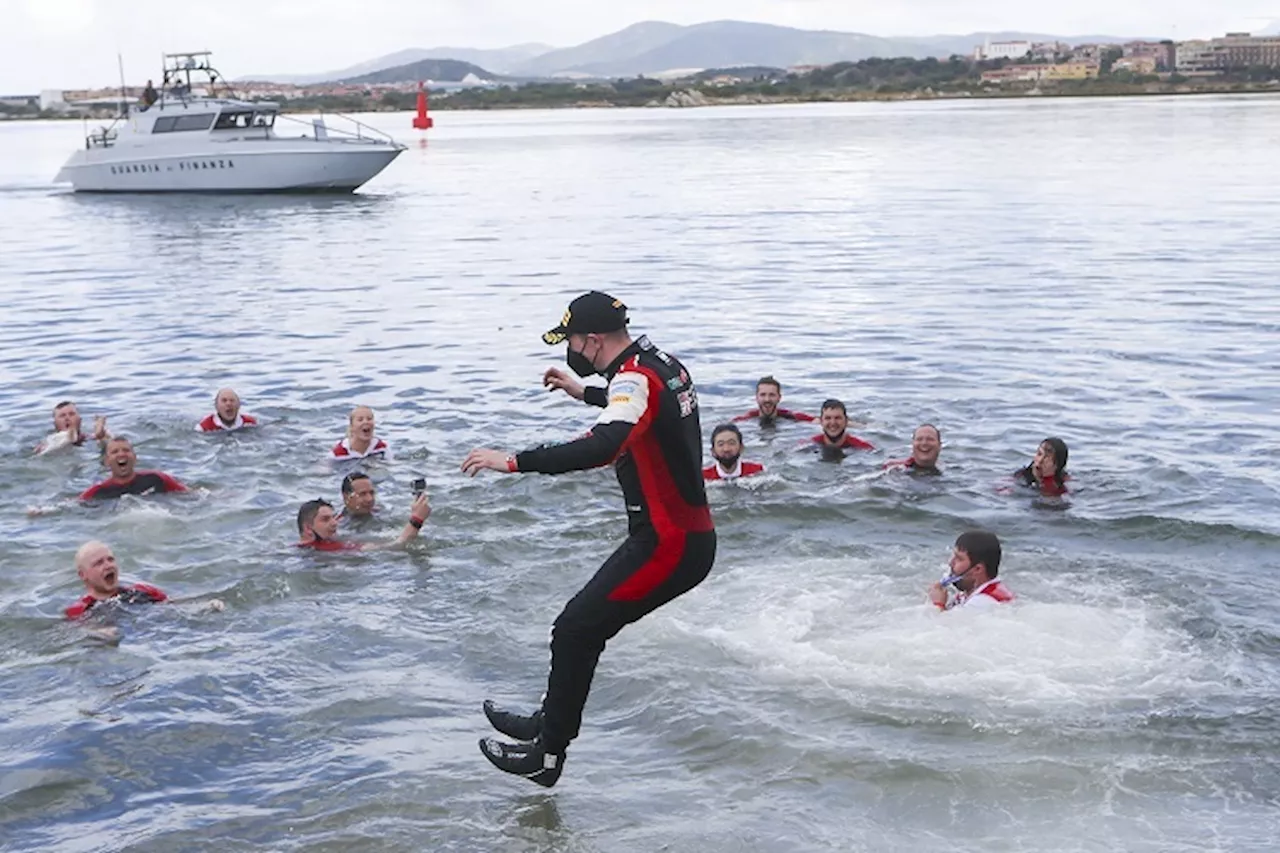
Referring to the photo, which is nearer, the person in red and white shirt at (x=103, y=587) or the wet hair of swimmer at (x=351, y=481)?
the person in red and white shirt at (x=103, y=587)

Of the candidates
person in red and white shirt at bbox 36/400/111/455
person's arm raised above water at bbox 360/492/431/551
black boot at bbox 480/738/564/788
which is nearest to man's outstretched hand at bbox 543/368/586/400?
black boot at bbox 480/738/564/788

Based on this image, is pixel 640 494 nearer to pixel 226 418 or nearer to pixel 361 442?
pixel 361 442

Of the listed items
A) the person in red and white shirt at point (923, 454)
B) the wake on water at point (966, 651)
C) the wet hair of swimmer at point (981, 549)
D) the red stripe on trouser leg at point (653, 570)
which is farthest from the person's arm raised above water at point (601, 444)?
the person in red and white shirt at point (923, 454)

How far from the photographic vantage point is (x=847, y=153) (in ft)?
284

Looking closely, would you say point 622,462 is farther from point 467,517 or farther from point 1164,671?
point 467,517

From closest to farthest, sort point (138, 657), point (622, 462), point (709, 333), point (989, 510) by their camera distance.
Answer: point (622, 462) → point (138, 657) → point (989, 510) → point (709, 333)

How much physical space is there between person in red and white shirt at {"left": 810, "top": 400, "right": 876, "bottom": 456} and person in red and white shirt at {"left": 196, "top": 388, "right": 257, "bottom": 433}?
7631 millimetres

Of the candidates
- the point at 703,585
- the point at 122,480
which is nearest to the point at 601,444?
the point at 703,585

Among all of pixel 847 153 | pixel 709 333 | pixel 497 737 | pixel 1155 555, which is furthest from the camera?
pixel 847 153

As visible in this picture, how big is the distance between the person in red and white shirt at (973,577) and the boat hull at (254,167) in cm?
5029

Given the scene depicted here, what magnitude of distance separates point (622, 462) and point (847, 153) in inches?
3181

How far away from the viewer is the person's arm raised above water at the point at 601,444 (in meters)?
7.76

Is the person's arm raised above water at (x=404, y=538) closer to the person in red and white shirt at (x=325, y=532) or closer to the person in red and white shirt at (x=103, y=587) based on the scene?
the person in red and white shirt at (x=325, y=532)

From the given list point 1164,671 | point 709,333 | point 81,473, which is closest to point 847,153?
point 709,333
